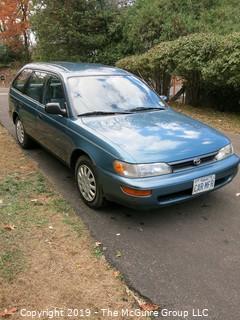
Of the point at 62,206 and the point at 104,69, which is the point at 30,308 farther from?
the point at 104,69

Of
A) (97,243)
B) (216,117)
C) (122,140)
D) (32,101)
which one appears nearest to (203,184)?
(122,140)

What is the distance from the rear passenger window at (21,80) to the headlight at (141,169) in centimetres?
327

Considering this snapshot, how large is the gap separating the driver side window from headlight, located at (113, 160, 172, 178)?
149 cm

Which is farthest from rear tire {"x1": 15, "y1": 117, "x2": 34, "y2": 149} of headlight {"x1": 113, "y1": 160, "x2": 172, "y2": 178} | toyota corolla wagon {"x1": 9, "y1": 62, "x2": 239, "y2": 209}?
headlight {"x1": 113, "y1": 160, "x2": 172, "y2": 178}

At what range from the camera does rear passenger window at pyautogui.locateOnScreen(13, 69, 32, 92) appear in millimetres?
6176

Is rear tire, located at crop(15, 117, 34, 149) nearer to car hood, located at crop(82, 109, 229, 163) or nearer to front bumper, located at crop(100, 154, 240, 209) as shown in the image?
car hood, located at crop(82, 109, 229, 163)

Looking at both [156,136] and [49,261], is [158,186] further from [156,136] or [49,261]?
[49,261]

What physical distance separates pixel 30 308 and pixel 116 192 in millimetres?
1391

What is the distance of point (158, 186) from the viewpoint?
3.53 meters

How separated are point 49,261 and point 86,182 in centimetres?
119

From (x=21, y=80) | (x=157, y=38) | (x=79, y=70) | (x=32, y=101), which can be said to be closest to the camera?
(x=79, y=70)

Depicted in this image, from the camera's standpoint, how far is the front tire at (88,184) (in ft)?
13.2

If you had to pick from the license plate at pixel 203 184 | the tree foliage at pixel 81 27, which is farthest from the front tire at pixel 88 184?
the tree foliage at pixel 81 27

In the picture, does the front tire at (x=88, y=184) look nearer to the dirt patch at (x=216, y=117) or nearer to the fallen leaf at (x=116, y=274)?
the fallen leaf at (x=116, y=274)
